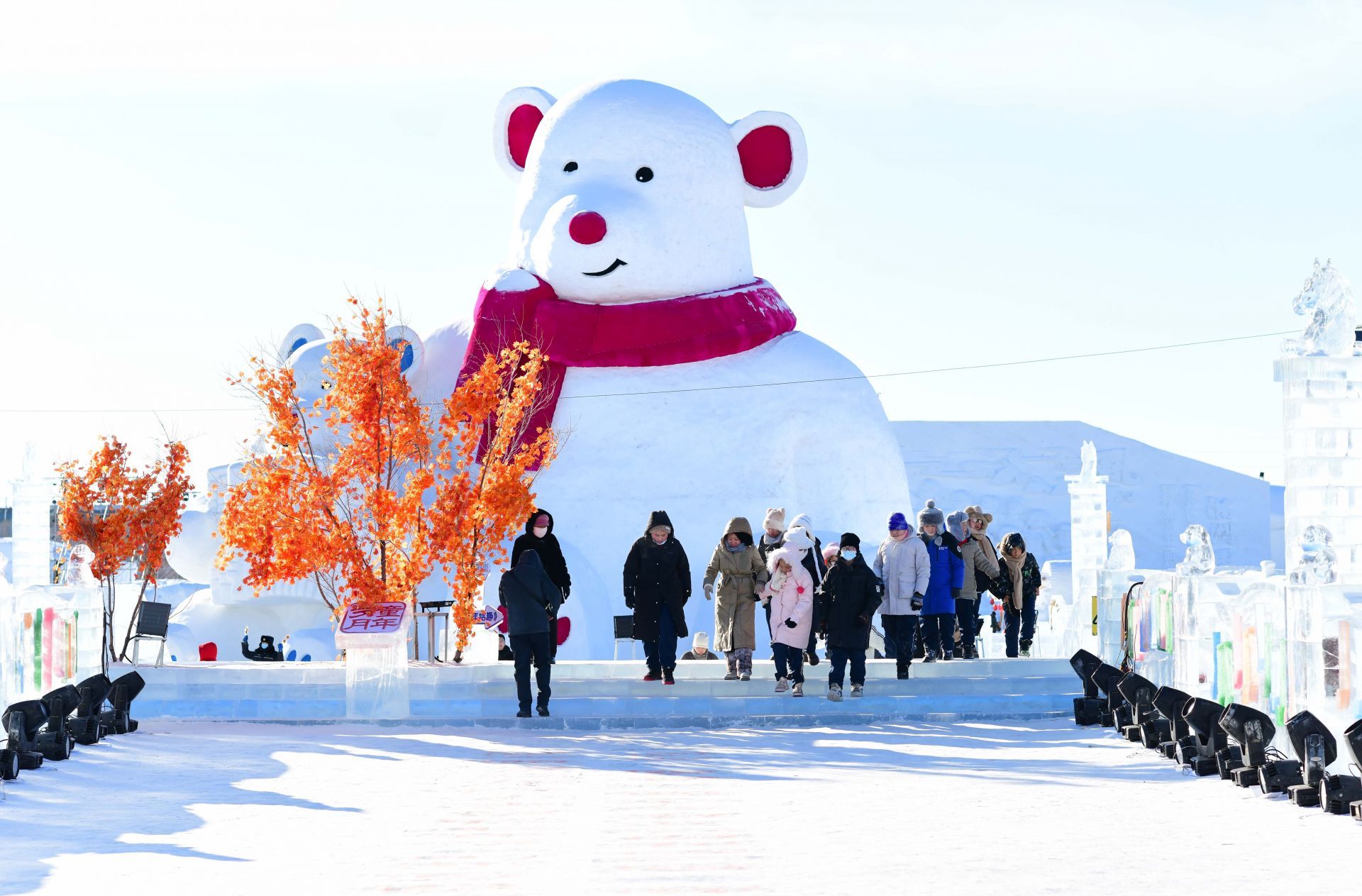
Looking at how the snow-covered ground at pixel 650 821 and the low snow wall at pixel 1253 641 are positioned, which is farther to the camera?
the low snow wall at pixel 1253 641

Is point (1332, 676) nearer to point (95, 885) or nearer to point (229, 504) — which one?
point (95, 885)

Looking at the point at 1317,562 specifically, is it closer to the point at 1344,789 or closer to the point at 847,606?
the point at 1344,789

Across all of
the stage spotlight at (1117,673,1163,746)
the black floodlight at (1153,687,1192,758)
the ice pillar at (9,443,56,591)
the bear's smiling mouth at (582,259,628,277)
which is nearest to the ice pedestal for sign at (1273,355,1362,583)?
the black floodlight at (1153,687,1192,758)

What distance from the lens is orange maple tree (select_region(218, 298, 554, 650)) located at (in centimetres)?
1495

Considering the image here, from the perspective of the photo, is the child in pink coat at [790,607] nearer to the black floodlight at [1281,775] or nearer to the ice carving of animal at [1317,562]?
the ice carving of animal at [1317,562]

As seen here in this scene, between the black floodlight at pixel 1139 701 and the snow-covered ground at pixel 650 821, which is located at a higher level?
the black floodlight at pixel 1139 701

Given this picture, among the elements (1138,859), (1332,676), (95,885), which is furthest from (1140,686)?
(95,885)

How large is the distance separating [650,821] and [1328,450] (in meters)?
4.39

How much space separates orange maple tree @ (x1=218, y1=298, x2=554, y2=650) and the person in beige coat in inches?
106

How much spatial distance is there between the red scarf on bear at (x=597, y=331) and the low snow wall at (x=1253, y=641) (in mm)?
6629

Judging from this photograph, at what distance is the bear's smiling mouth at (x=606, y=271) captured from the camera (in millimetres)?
18016

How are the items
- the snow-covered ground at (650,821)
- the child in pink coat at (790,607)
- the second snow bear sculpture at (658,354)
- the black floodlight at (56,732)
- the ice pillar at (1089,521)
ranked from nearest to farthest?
1. the snow-covered ground at (650,821)
2. the black floodlight at (56,732)
3. the child in pink coat at (790,607)
4. the second snow bear sculpture at (658,354)
5. the ice pillar at (1089,521)

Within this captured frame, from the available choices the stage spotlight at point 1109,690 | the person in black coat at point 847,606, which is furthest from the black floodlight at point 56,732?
the stage spotlight at point 1109,690

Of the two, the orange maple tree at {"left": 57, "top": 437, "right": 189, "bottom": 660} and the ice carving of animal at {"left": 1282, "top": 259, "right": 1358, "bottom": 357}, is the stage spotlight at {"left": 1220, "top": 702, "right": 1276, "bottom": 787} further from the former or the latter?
the orange maple tree at {"left": 57, "top": 437, "right": 189, "bottom": 660}
